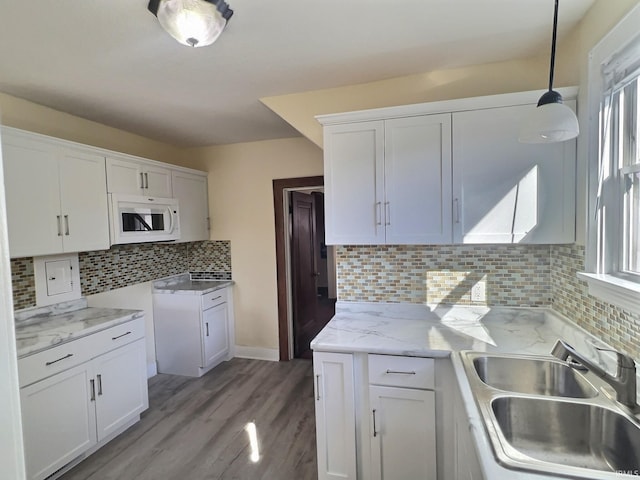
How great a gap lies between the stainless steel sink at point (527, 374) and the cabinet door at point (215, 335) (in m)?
2.69

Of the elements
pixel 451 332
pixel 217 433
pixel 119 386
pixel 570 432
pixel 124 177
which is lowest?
pixel 217 433

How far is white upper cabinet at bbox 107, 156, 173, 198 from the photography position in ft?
9.07

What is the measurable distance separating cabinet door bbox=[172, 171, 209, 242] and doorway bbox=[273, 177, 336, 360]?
0.87 meters

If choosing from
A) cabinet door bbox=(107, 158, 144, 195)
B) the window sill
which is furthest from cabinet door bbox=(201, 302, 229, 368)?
the window sill

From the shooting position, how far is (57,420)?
6.72ft

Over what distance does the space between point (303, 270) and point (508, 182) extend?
2.61m

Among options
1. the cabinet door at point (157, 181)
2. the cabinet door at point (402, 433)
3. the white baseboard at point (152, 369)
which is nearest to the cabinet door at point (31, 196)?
the cabinet door at point (157, 181)

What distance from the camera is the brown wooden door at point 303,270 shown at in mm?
3875

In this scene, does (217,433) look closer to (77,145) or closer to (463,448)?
(463,448)

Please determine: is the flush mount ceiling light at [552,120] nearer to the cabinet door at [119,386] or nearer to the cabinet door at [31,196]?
the cabinet door at [31,196]

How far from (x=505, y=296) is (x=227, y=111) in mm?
2497

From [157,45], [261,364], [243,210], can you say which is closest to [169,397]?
[261,364]

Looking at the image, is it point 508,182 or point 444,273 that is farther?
point 444,273

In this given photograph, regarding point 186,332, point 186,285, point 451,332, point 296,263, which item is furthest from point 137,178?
point 451,332
